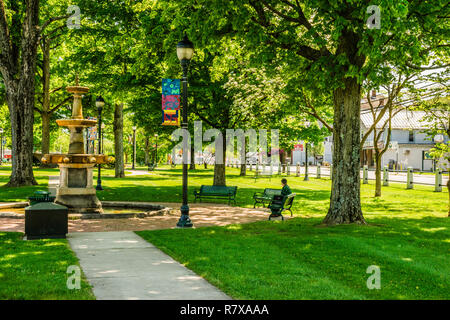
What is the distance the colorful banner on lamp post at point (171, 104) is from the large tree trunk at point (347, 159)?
527 centimetres

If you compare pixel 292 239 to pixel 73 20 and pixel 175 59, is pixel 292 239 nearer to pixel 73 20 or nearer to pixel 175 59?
pixel 175 59

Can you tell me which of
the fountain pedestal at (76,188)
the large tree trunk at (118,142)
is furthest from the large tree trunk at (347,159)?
the large tree trunk at (118,142)

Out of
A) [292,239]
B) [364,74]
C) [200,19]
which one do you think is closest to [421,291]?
[292,239]

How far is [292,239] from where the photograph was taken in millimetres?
11188

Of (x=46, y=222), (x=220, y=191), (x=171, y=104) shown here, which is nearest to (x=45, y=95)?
(x=220, y=191)

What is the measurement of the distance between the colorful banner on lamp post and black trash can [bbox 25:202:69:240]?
5350mm

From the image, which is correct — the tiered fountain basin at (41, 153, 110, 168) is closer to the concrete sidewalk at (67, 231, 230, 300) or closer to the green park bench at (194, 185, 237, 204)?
the concrete sidewalk at (67, 231, 230, 300)

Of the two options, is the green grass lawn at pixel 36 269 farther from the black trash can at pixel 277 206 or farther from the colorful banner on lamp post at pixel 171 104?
the black trash can at pixel 277 206

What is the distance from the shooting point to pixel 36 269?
7.77m

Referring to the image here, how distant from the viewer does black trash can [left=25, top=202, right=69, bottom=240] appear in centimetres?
1083

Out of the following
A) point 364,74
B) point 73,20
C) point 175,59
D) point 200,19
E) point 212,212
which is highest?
point 73,20

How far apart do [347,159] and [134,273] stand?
25.5 ft

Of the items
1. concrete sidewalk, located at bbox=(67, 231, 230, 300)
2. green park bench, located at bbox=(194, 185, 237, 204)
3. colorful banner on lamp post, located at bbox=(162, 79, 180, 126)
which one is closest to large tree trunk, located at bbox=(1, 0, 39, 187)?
Answer: green park bench, located at bbox=(194, 185, 237, 204)
